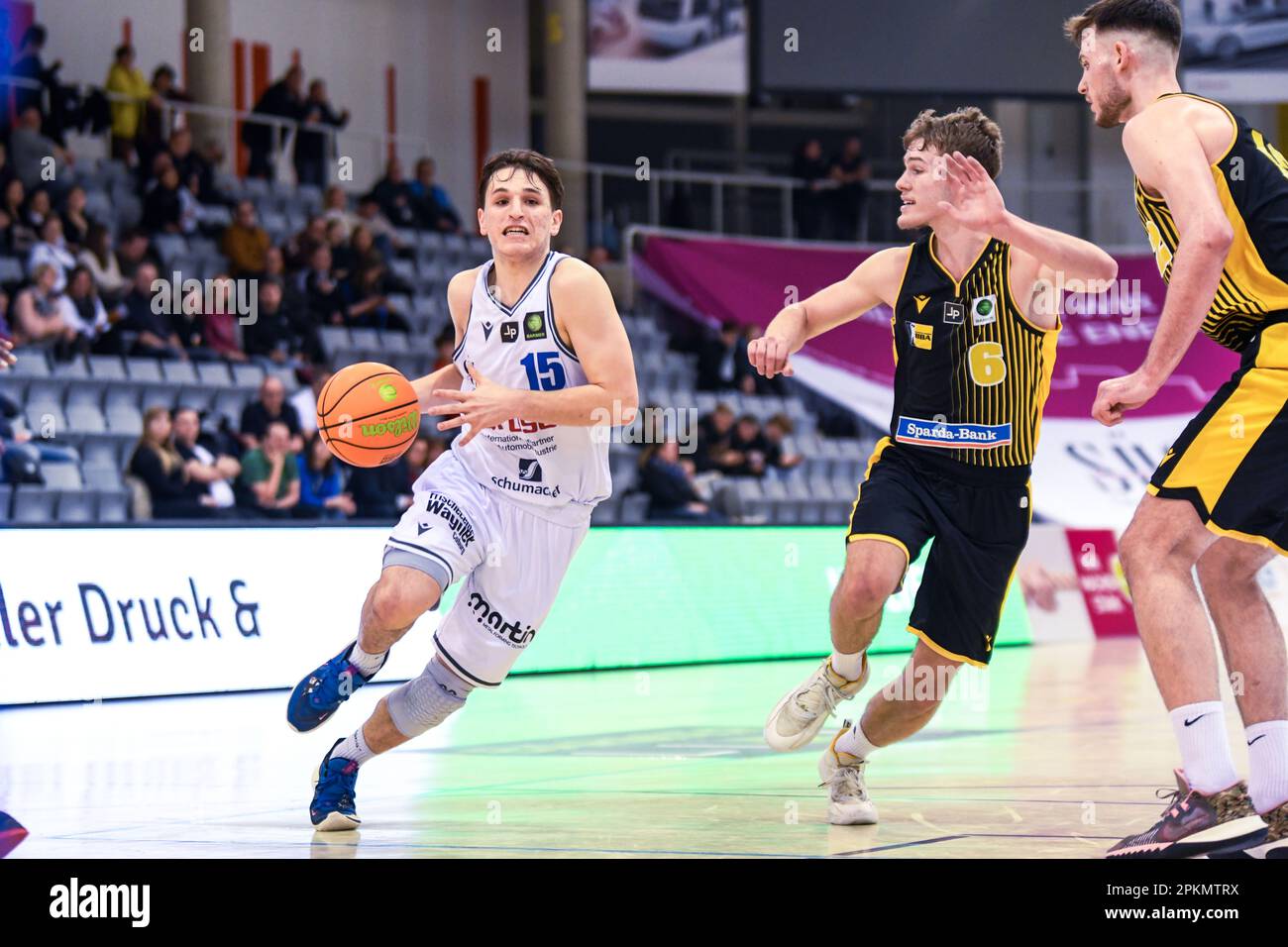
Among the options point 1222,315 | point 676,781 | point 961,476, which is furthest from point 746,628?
point 1222,315

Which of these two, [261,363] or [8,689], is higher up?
[261,363]

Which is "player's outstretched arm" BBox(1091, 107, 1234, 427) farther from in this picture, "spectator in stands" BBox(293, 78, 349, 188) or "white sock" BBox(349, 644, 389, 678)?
"spectator in stands" BBox(293, 78, 349, 188)

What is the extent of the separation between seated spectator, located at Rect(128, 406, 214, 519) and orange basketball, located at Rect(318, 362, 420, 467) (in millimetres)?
7041

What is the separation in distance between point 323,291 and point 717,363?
517 cm

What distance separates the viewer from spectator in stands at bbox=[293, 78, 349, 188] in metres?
18.6

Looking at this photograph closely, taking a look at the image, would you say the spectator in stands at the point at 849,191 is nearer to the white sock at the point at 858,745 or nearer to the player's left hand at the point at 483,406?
the white sock at the point at 858,745

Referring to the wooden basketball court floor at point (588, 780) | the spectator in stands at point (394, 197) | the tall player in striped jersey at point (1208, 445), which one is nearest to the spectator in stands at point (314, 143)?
the spectator in stands at point (394, 197)

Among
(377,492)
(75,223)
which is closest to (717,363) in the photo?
(377,492)

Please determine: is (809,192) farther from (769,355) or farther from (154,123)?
(769,355)

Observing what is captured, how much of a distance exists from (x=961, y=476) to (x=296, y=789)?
2852 mm

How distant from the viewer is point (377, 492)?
547 inches

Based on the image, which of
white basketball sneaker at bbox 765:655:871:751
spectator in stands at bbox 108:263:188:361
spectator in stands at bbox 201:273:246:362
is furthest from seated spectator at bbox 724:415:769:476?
white basketball sneaker at bbox 765:655:871:751

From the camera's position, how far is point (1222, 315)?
15.6ft
